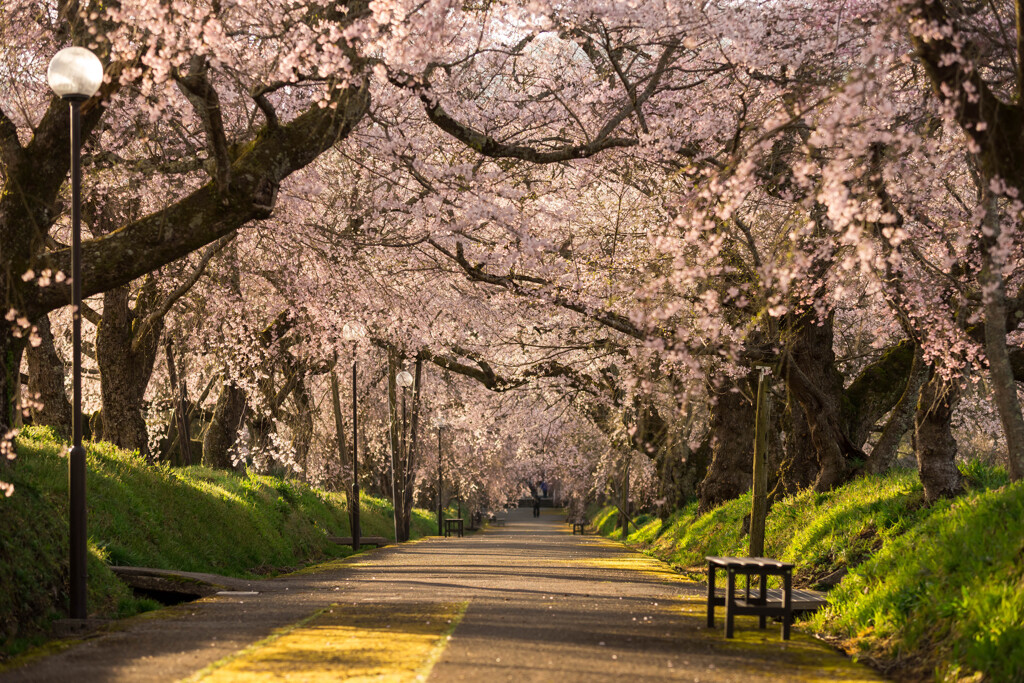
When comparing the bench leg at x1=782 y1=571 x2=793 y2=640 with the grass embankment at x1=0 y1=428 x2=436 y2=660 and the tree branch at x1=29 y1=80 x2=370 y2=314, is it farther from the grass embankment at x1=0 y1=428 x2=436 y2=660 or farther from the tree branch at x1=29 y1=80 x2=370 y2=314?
the grass embankment at x1=0 y1=428 x2=436 y2=660

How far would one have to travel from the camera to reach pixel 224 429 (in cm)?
2684

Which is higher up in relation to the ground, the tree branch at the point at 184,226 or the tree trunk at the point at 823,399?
the tree branch at the point at 184,226

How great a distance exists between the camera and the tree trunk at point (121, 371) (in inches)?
776

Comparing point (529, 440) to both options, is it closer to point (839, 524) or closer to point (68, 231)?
point (68, 231)

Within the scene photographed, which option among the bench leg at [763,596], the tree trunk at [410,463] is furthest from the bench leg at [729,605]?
the tree trunk at [410,463]

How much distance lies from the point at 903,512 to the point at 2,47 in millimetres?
12668

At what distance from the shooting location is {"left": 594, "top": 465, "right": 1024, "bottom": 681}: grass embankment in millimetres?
7426

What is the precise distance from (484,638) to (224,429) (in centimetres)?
1900

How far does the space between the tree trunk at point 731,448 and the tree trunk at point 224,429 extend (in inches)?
474

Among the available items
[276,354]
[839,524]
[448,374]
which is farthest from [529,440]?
[839,524]

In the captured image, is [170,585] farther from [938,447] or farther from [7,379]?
[938,447]

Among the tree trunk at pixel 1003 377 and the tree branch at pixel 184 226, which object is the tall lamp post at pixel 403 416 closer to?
the tree branch at pixel 184 226

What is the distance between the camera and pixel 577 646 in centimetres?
895

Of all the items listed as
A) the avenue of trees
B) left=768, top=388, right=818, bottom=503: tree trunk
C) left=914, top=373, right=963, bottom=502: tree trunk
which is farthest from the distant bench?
left=914, top=373, right=963, bottom=502: tree trunk
